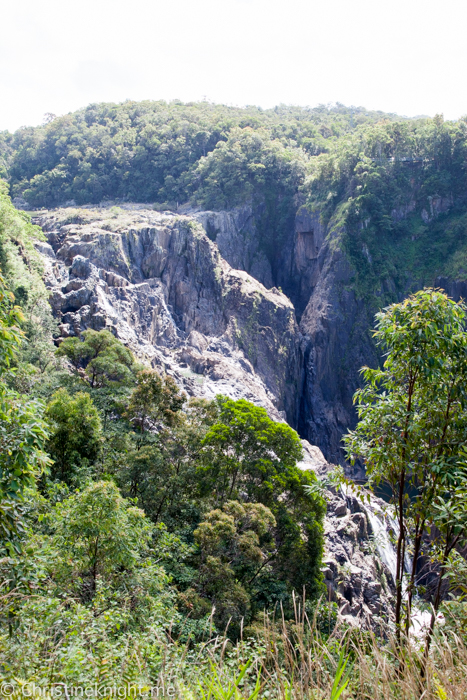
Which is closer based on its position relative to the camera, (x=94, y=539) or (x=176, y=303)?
(x=94, y=539)

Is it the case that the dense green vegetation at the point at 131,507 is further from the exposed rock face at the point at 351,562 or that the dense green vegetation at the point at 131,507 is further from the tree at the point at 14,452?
the exposed rock face at the point at 351,562

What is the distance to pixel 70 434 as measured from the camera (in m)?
13.9

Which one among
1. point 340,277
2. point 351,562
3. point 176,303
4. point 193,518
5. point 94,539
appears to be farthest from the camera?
point 340,277

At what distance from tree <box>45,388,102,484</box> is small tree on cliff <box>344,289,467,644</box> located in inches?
417

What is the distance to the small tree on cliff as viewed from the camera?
16.4 ft

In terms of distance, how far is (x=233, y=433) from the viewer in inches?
612

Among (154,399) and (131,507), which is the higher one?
(154,399)

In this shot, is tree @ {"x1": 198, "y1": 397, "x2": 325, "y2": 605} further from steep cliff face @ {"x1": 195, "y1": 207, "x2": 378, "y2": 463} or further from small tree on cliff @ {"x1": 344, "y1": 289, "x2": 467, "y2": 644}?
steep cliff face @ {"x1": 195, "y1": 207, "x2": 378, "y2": 463}

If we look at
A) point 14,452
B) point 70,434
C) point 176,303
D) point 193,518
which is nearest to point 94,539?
point 14,452

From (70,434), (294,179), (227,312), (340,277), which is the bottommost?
(70,434)

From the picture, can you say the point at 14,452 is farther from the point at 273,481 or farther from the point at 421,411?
the point at 273,481

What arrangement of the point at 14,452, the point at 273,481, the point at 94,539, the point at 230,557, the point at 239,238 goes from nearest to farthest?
the point at 14,452 → the point at 94,539 → the point at 230,557 → the point at 273,481 → the point at 239,238

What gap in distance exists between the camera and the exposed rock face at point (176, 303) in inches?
1176

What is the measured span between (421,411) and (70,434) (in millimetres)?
11289
